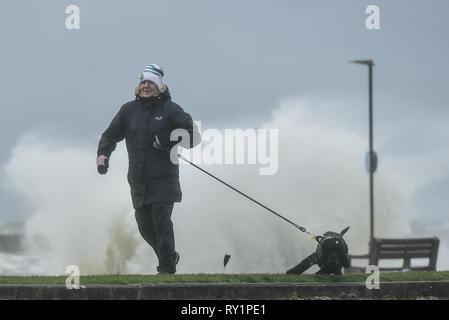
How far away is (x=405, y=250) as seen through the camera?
68.9 feet

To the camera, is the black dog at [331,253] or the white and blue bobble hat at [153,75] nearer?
the black dog at [331,253]

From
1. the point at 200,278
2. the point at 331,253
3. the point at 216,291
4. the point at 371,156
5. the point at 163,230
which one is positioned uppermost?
the point at 371,156

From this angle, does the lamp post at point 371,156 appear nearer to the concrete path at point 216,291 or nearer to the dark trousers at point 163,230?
the dark trousers at point 163,230

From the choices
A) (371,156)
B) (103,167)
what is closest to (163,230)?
(103,167)

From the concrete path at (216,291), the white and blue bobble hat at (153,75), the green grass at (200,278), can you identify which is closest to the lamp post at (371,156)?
the white and blue bobble hat at (153,75)

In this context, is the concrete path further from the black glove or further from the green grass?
the black glove

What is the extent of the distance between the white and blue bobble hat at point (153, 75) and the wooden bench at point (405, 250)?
10.2 metres

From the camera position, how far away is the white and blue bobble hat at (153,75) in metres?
11.1

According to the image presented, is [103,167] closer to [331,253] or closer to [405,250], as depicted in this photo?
[331,253]

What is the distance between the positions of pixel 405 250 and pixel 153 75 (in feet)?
37.1

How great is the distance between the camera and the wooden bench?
67.3 ft

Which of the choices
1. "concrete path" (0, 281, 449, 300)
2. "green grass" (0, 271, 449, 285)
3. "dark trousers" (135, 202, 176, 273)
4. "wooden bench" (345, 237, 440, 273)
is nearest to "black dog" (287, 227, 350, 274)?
"green grass" (0, 271, 449, 285)

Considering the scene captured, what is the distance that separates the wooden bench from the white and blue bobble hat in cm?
1023
